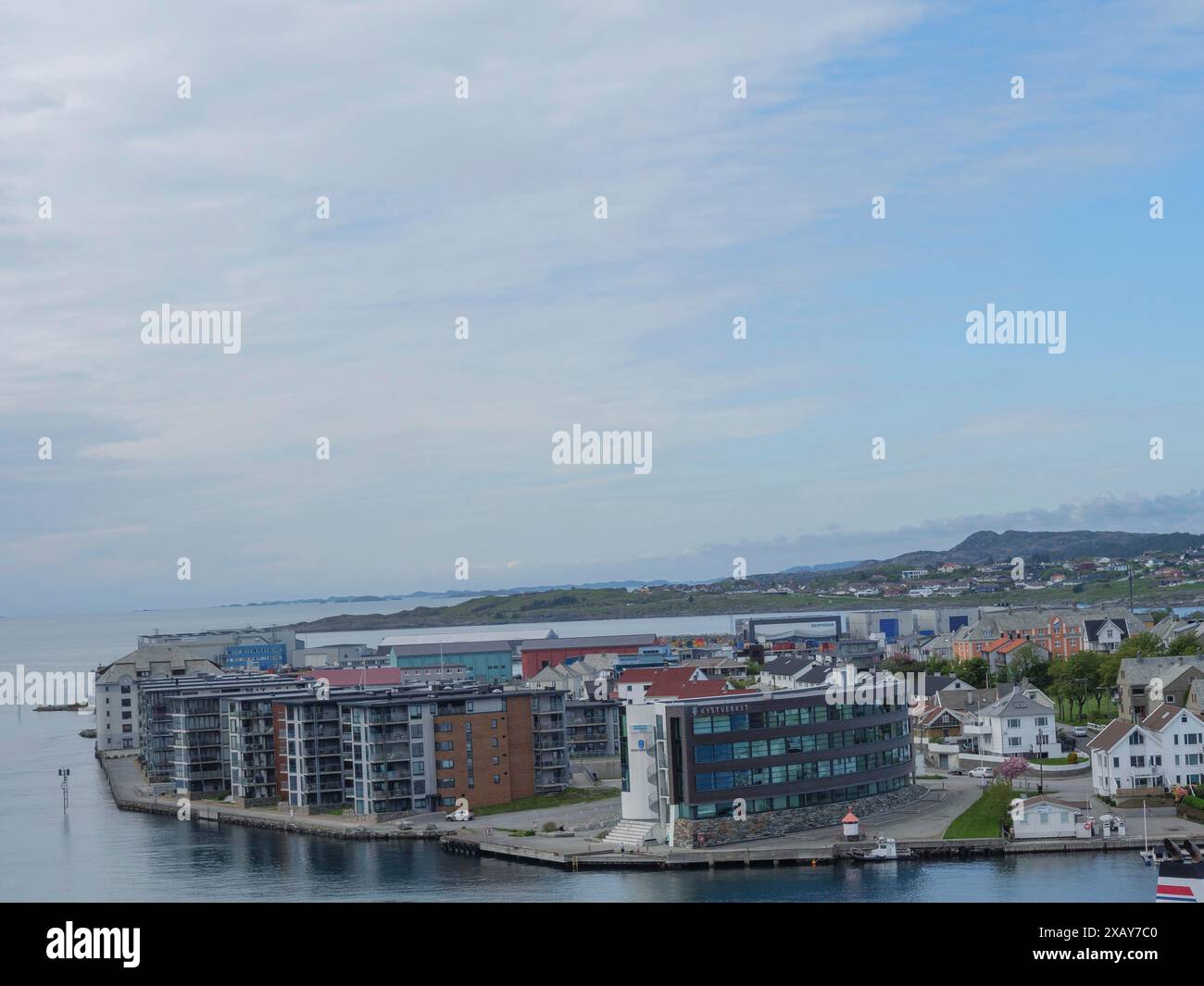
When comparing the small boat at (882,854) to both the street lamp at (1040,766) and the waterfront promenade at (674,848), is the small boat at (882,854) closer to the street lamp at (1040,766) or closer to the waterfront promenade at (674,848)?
the waterfront promenade at (674,848)

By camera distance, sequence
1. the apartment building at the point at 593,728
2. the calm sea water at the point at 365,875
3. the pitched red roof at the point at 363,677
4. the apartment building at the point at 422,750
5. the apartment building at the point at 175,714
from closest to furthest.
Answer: the calm sea water at the point at 365,875, the apartment building at the point at 422,750, the apartment building at the point at 175,714, the apartment building at the point at 593,728, the pitched red roof at the point at 363,677

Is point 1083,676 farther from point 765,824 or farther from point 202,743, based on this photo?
point 202,743

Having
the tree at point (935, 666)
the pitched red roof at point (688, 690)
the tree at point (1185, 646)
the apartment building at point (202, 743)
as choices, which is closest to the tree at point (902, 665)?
the tree at point (935, 666)

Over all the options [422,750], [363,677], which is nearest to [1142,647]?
[422,750]
